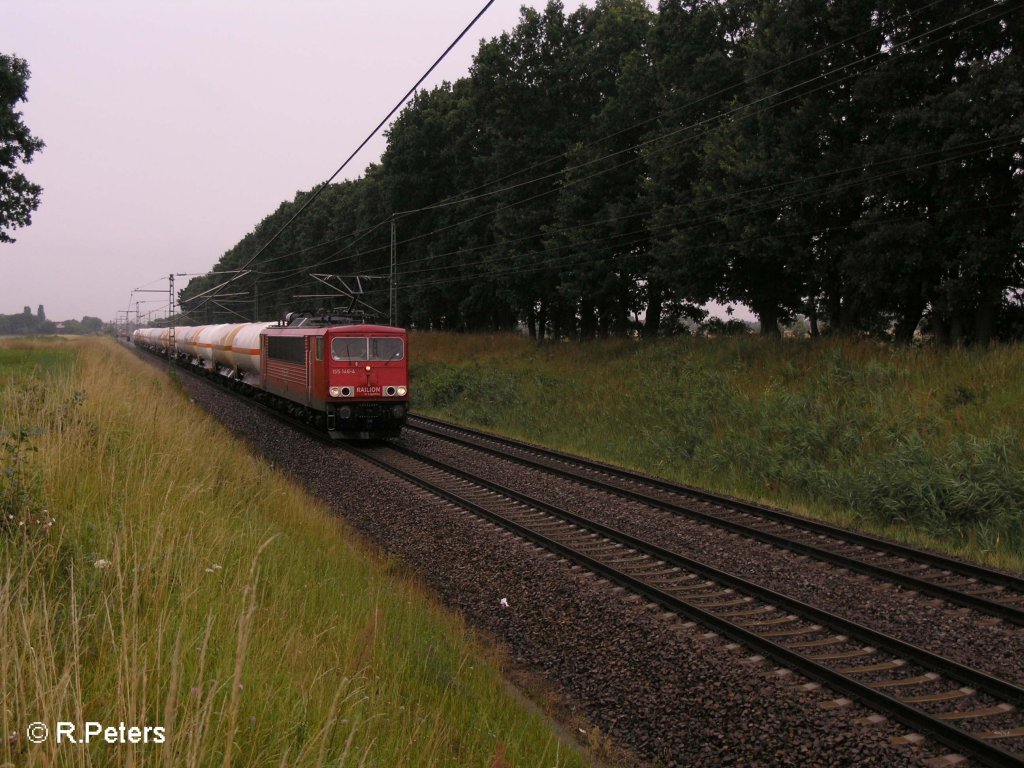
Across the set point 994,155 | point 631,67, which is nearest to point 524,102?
point 631,67

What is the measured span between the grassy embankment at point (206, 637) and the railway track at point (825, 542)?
15.6ft

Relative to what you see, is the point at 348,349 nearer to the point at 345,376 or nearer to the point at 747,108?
the point at 345,376

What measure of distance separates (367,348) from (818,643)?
14215mm

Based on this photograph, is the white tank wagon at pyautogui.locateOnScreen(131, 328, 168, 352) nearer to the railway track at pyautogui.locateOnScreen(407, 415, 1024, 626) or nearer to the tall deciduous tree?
the tall deciduous tree

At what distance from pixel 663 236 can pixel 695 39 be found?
23.4ft

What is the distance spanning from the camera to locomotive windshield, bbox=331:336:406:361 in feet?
61.6

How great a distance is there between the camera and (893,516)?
11.3 metres

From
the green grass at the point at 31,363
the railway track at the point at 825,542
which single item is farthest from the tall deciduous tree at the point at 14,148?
the railway track at the point at 825,542

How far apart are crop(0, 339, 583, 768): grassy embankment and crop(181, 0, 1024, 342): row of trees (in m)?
15.3

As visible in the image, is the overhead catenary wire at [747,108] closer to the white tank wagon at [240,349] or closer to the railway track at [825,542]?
the railway track at [825,542]

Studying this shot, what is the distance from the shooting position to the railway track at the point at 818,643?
5238 millimetres

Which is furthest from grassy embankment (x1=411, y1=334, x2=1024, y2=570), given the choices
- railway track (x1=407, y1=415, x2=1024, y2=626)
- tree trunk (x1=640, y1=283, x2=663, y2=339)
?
tree trunk (x1=640, y1=283, x2=663, y2=339)

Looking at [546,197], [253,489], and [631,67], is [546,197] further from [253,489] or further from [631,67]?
[253,489]

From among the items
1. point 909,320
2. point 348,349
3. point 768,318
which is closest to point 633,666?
point 348,349
